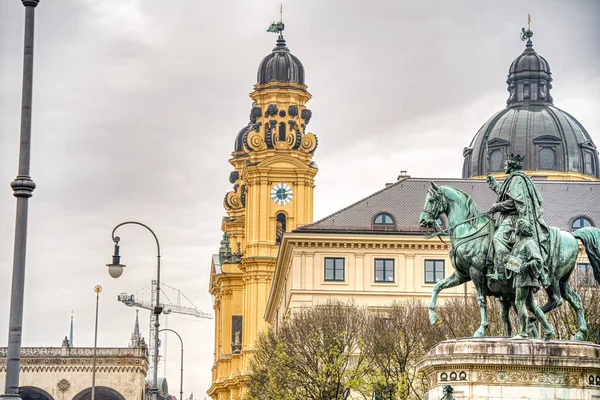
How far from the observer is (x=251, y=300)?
131 meters

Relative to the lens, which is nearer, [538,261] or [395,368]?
[538,261]

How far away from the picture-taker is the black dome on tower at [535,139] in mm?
119688

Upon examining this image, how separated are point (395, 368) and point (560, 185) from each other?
110 ft

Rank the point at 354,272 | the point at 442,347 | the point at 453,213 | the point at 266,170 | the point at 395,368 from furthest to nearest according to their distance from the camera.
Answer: the point at 266,170, the point at 354,272, the point at 395,368, the point at 453,213, the point at 442,347

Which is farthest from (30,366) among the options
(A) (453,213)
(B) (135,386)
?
(A) (453,213)

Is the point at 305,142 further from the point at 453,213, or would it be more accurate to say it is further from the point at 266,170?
the point at 453,213

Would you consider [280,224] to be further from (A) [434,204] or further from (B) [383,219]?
(A) [434,204]

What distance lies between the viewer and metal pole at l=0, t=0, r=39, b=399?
26.0 meters

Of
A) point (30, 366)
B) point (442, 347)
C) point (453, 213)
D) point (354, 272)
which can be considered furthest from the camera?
point (30, 366)

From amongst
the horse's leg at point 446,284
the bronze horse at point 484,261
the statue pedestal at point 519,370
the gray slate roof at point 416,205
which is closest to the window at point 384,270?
the gray slate roof at point 416,205

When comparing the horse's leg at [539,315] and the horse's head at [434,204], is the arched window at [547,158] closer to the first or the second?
the horse's head at [434,204]

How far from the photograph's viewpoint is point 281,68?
424 ft

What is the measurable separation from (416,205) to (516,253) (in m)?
62.9

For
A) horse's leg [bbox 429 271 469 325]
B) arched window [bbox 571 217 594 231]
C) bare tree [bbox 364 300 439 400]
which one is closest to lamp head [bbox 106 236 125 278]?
horse's leg [bbox 429 271 469 325]
